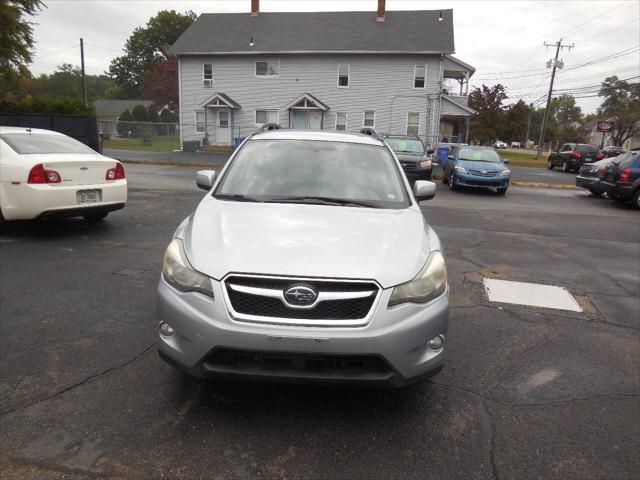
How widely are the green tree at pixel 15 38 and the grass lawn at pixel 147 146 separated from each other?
7.15 meters

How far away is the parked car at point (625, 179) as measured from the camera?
13.4 meters

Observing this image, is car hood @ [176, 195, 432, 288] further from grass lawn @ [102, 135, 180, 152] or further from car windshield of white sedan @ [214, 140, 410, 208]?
grass lawn @ [102, 135, 180, 152]

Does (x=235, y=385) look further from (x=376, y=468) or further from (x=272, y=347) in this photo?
(x=376, y=468)

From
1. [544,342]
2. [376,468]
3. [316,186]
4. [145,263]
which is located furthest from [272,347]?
[145,263]

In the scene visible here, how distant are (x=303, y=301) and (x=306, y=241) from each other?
1.49ft

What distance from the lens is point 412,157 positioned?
16.2 m

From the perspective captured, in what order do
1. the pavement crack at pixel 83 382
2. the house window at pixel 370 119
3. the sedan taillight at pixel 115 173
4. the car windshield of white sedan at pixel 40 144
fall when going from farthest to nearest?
the house window at pixel 370 119, the sedan taillight at pixel 115 173, the car windshield of white sedan at pixel 40 144, the pavement crack at pixel 83 382

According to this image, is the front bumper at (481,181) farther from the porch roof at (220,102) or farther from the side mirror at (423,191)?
the porch roof at (220,102)

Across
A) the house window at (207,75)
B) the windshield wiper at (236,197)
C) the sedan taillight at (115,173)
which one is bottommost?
the sedan taillight at (115,173)

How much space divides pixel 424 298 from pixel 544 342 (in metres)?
2.10

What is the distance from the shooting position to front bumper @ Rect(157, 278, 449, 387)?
256 centimetres

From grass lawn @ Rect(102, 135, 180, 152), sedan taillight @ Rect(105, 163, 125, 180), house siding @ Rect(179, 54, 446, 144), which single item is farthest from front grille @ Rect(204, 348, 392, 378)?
grass lawn @ Rect(102, 135, 180, 152)

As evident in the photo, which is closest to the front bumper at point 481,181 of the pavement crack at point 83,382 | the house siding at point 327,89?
the pavement crack at point 83,382

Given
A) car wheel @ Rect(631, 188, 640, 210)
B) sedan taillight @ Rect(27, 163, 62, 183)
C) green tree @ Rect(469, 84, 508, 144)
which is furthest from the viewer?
green tree @ Rect(469, 84, 508, 144)
